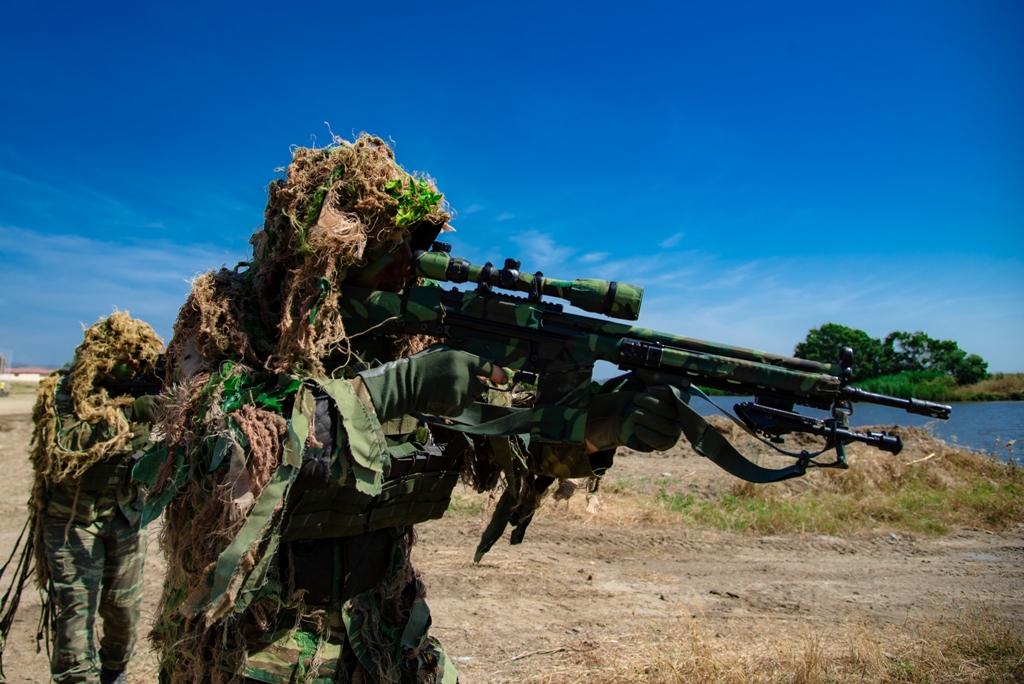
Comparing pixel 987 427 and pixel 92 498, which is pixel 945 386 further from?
pixel 92 498

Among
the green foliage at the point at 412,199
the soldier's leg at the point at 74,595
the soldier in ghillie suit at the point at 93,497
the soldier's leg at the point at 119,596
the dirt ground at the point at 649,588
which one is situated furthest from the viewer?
the dirt ground at the point at 649,588

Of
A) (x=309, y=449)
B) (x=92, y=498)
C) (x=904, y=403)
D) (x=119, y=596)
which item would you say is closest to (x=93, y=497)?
(x=92, y=498)

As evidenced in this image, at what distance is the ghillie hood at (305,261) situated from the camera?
226cm

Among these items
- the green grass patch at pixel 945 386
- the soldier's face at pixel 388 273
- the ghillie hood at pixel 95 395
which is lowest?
the ghillie hood at pixel 95 395

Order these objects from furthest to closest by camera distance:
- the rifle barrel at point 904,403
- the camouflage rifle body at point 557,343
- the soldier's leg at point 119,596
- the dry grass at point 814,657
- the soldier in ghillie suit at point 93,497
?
the soldier's leg at point 119,596
the soldier in ghillie suit at point 93,497
the dry grass at point 814,657
the camouflage rifle body at point 557,343
the rifle barrel at point 904,403

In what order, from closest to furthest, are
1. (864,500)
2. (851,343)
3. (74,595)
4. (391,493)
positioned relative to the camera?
1. (391,493)
2. (74,595)
3. (864,500)
4. (851,343)

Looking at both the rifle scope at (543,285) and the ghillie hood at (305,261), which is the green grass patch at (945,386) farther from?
the ghillie hood at (305,261)

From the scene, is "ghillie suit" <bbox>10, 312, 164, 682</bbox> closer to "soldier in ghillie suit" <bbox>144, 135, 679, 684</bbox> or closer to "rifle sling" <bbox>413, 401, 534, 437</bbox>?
"soldier in ghillie suit" <bbox>144, 135, 679, 684</bbox>

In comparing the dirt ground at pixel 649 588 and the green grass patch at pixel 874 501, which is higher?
the green grass patch at pixel 874 501

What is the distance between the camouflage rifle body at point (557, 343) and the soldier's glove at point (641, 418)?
0.07 m

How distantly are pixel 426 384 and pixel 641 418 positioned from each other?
2.73ft

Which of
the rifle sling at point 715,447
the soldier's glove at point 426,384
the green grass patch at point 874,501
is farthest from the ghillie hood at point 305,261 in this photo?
the green grass patch at point 874,501

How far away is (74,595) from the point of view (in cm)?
442

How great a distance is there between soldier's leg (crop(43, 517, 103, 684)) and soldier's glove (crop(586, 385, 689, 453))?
4024 millimetres
